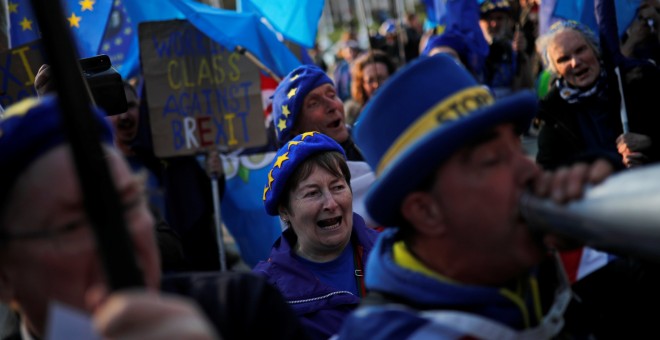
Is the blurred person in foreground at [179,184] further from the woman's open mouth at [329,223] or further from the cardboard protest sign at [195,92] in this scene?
the woman's open mouth at [329,223]

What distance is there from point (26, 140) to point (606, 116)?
467 cm

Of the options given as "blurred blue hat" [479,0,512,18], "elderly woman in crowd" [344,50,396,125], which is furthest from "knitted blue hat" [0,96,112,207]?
"blurred blue hat" [479,0,512,18]

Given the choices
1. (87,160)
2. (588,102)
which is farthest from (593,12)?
(87,160)

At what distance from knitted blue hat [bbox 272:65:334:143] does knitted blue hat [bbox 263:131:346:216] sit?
1.10 metres

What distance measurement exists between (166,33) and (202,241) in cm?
161

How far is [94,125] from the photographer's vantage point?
4.22ft

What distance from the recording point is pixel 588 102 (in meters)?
5.69

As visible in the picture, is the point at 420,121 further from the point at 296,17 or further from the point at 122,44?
the point at 122,44

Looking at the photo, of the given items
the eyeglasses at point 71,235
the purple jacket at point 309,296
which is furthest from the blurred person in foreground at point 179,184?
the eyeglasses at point 71,235

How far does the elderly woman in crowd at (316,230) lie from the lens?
135 inches

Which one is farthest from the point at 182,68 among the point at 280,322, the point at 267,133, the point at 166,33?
the point at 280,322

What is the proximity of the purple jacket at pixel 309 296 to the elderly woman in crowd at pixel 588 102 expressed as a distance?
2465mm

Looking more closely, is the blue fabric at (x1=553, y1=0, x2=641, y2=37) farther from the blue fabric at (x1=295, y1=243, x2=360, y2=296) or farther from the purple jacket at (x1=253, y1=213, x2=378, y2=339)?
the purple jacket at (x1=253, y1=213, x2=378, y2=339)

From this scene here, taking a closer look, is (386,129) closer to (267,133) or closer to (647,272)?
(647,272)
